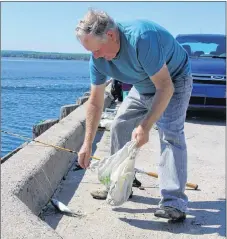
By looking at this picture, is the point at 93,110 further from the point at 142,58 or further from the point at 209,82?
the point at 209,82

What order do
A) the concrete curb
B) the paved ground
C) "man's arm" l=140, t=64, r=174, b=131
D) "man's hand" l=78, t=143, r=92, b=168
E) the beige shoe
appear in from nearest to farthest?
the concrete curb < "man's arm" l=140, t=64, r=174, b=131 < the paved ground < "man's hand" l=78, t=143, r=92, b=168 < the beige shoe

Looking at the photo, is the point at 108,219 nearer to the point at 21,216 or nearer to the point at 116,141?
the point at 116,141

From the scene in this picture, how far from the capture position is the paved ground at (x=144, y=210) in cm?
373

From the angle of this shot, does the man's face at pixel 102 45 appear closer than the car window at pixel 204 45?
Yes

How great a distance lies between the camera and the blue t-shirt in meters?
3.38

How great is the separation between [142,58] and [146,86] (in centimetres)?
59

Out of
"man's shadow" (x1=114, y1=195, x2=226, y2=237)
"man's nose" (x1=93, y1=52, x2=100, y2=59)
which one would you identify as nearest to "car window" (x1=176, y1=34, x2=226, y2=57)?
"man's shadow" (x1=114, y1=195, x2=226, y2=237)

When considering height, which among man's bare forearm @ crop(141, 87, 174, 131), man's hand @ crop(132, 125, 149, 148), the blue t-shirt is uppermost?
the blue t-shirt

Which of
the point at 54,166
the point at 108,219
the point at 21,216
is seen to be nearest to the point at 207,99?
the point at 54,166

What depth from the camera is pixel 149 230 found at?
3779 millimetres

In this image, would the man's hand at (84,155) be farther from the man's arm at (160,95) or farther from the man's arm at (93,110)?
the man's arm at (160,95)

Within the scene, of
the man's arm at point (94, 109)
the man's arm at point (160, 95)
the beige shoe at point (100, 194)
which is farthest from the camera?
the beige shoe at point (100, 194)

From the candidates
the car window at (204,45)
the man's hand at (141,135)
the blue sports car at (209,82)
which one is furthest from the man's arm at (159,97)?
the car window at (204,45)

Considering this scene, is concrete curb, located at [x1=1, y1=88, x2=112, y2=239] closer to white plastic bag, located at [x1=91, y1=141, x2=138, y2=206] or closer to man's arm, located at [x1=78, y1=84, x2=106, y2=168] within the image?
man's arm, located at [x1=78, y1=84, x2=106, y2=168]
